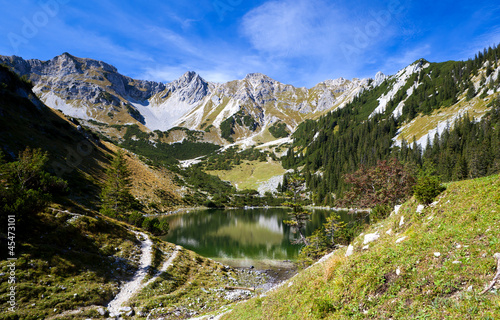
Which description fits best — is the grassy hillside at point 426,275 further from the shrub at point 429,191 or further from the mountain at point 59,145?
the mountain at point 59,145

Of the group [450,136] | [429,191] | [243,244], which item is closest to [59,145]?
[243,244]

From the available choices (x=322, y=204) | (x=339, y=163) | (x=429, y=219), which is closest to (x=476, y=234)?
(x=429, y=219)

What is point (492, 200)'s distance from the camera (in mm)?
8570

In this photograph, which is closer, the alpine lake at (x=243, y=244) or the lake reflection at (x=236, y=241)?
the alpine lake at (x=243, y=244)

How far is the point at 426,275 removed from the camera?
6656 mm

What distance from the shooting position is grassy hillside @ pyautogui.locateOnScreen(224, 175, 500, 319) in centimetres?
552

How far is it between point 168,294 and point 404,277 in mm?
21701

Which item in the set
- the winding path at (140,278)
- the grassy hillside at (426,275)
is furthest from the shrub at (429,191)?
the winding path at (140,278)

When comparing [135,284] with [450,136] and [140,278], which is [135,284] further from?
[450,136]

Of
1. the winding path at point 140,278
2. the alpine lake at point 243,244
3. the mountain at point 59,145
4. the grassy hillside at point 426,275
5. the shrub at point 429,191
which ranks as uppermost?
the mountain at point 59,145

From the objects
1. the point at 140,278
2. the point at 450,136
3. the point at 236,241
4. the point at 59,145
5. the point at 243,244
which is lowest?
the point at 243,244

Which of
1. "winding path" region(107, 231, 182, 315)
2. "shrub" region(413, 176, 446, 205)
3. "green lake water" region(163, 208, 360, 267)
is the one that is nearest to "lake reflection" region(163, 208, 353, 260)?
"green lake water" region(163, 208, 360, 267)

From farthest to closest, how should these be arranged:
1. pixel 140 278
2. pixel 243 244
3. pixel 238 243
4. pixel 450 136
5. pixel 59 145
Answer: pixel 450 136 → pixel 59 145 → pixel 238 243 → pixel 243 244 → pixel 140 278

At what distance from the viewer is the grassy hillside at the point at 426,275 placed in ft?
18.1
